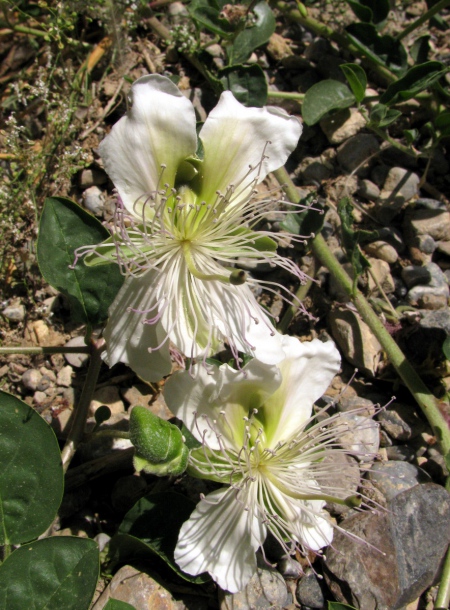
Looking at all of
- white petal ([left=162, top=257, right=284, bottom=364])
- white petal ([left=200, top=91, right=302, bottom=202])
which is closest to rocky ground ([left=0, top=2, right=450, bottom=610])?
white petal ([left=162, top=257, right=284, bottom=364])

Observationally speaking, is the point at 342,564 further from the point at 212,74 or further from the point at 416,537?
the point at 212,74

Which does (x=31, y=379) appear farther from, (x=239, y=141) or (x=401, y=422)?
(x=401, y=422)

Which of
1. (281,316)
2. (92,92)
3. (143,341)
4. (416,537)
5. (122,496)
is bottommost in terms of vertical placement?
(122,496)

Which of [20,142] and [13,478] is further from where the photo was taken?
[20,142]

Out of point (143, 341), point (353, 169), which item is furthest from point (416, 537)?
point (353, 169)

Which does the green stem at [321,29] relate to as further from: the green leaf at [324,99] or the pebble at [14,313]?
the pebble at [14,313]

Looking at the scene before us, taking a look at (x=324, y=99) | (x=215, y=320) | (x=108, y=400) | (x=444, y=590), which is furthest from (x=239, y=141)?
(x=444, y=590)
